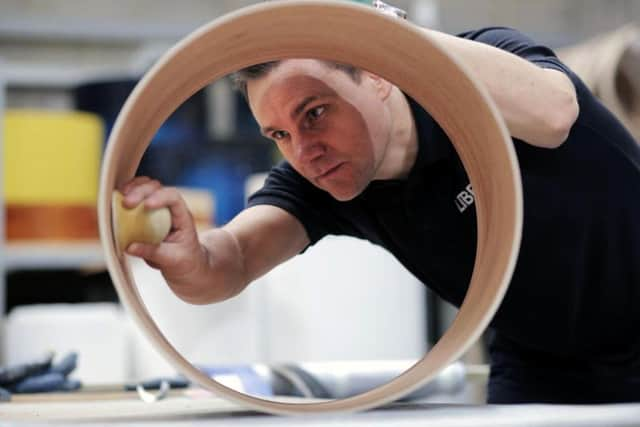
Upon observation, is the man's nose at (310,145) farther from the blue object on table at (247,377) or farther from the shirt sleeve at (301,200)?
the blue object on table at (247,377)

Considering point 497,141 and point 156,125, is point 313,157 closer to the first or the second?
point 156,125

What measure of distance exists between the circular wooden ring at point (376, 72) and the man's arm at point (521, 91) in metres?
0.04

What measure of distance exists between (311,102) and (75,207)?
76.3 inches

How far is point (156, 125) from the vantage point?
3.07 ft

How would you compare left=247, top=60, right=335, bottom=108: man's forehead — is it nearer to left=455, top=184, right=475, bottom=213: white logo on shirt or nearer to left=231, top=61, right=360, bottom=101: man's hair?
left=231, top=61, right=360, bottom=101: man's hair

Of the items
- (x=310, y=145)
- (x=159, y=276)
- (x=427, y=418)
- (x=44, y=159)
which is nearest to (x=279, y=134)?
(x=310, y=145)

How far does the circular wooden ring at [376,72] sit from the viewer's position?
0.75 m

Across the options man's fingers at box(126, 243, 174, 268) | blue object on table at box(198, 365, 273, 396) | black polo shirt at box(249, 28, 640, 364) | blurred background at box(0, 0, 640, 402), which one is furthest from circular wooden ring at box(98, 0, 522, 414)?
blurred background at box(0, 0, 640, 402)

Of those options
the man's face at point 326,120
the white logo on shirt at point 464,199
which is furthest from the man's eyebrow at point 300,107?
the white logo on shirt at point 464,199

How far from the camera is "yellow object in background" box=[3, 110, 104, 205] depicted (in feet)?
9.19

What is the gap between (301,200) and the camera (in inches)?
49.3

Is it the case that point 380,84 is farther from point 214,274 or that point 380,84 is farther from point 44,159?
point 44,159

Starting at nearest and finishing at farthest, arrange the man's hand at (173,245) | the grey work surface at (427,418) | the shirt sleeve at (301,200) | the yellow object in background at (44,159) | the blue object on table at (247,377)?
the grey work surface at (427,418), the man's hand at (173,245), the shirt sleeve at (301,200), the blue object on table at (247,377), the yellow object in background at (44,159)

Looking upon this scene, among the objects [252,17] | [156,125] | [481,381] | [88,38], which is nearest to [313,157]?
[156,125]
